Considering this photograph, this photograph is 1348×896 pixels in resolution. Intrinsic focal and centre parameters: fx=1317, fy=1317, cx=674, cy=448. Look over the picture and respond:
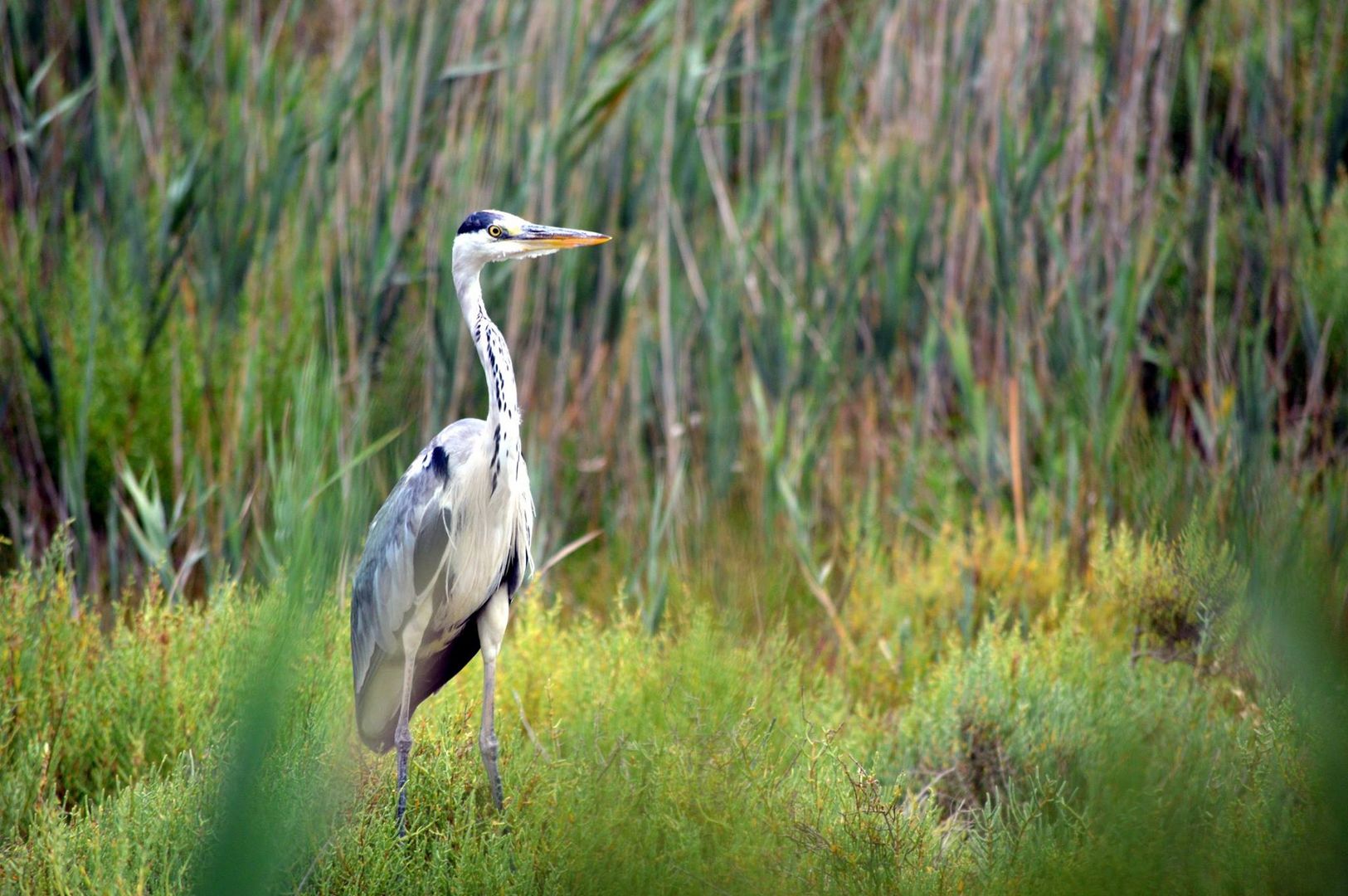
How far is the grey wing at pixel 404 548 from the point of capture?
2367mm

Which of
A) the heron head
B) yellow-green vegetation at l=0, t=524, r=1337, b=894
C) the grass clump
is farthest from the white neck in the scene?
the grass clump

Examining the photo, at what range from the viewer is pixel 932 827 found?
7.61 ft

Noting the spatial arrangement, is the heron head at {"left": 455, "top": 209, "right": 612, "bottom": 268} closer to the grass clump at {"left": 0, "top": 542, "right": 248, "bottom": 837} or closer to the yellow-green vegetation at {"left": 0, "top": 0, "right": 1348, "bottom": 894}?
the yellow-green vegetation at {"left": 0, "top": 0, "right": 1348, "bottom": 894}

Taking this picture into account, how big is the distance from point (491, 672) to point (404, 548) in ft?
0.91

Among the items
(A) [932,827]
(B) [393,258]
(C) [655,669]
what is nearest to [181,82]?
(B) [393,258]

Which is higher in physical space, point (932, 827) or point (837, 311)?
point (837, 311)

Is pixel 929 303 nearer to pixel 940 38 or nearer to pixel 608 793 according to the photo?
pixel 940 38

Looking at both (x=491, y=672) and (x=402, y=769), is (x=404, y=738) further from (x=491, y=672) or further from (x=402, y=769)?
(x=491, y=672)

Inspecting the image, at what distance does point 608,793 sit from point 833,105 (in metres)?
3.67

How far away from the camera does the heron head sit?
2404 mm

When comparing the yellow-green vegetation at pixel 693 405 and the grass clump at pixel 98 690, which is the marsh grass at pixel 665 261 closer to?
the yellow-green vegetation at pixel 693 405

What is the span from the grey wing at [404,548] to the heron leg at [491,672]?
5.7 inches

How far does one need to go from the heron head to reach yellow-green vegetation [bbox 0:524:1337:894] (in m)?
0.69

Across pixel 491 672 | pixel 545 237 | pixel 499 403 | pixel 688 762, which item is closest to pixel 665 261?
pixel 545 237
